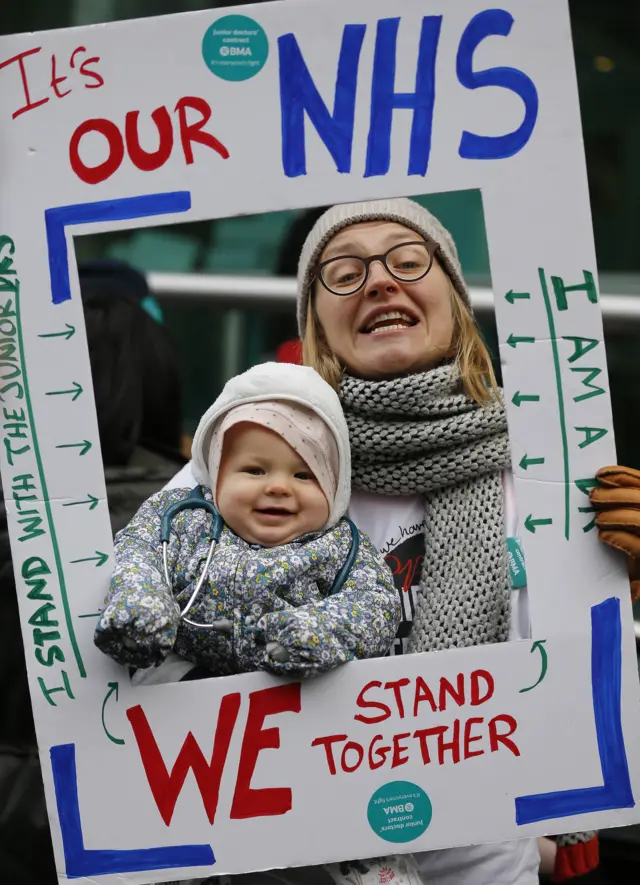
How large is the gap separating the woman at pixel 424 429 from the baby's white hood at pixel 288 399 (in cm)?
5

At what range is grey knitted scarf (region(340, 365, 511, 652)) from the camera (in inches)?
66.9

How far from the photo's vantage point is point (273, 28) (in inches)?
62.5

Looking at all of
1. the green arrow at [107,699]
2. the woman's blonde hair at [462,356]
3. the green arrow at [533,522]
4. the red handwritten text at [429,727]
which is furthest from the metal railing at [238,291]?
the green arrow at [107,699]

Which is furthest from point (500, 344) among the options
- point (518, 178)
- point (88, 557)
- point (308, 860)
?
point (308, 860)

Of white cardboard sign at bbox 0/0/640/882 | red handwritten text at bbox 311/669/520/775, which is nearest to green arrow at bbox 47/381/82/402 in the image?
white cardboard sign at bbox 0/0/640/882

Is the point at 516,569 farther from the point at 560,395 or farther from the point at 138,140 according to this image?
the point at 138,140

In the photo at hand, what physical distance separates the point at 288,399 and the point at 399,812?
1.79 ft

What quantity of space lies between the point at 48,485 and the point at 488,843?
733 millimetres

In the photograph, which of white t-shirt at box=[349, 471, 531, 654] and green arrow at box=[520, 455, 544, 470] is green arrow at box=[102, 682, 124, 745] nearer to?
white t-shirt at box=[349, 471, 531, 654]

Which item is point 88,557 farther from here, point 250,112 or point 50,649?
point 250,112

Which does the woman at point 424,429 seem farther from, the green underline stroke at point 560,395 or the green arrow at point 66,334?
the green arrow at point 66,334

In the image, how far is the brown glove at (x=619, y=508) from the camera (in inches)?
61.2

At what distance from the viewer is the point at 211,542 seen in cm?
165

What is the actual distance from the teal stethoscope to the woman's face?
227 millimetres
